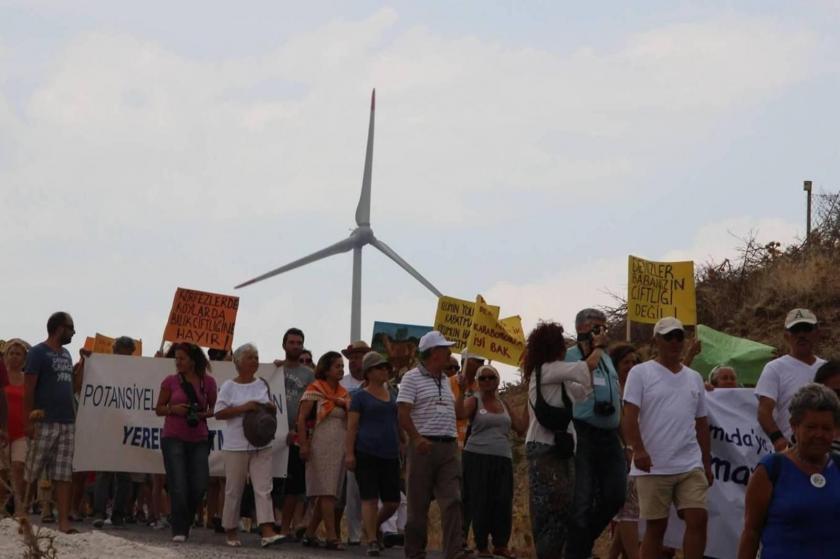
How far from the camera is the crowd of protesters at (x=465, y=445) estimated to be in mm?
10320

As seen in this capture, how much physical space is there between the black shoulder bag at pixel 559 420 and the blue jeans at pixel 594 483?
10 cm

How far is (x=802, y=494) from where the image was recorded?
22.9 feet

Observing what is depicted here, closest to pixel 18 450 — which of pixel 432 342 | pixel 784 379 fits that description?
pixel 432 342

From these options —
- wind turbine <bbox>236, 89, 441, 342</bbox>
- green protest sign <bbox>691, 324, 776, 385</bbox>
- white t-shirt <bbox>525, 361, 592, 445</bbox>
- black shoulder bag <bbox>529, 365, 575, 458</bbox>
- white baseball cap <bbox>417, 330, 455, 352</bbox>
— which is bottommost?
black shoulder bag <bbox>529, 365, 575, 458</bbox>

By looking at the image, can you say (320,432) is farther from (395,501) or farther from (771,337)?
(771,337)

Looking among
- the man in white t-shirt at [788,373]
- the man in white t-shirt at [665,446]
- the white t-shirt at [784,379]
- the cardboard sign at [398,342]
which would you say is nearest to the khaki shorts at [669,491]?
the man in white t-shirt at [665,446]

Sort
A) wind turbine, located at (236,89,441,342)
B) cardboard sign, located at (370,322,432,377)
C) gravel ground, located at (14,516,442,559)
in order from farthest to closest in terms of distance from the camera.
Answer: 1. wind turbine, located at (236,89,441,342)
2. cardboard sign, located at (370,322,432,377)
3. gravel ground, located at (14,516,442,559)

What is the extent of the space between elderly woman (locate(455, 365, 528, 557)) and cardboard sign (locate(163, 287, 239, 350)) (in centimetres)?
623

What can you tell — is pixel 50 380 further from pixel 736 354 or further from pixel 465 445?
pixel 736 354

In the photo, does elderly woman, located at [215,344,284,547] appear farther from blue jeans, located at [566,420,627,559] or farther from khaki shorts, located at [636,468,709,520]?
khaki shorts, located at [636,468,709,520]

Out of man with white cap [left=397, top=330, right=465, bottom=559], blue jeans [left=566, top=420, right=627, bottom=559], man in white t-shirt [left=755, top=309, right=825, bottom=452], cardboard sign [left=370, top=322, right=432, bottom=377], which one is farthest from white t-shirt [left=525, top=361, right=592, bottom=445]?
cardboard sign [left=370, top=322, right=432, bottom=377]

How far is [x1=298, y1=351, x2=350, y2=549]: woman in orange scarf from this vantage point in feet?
51.2

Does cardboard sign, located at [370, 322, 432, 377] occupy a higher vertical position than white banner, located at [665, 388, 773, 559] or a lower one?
higher

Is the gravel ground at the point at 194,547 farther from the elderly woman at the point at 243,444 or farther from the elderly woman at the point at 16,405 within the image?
the elderly woman at the point at 16,405
